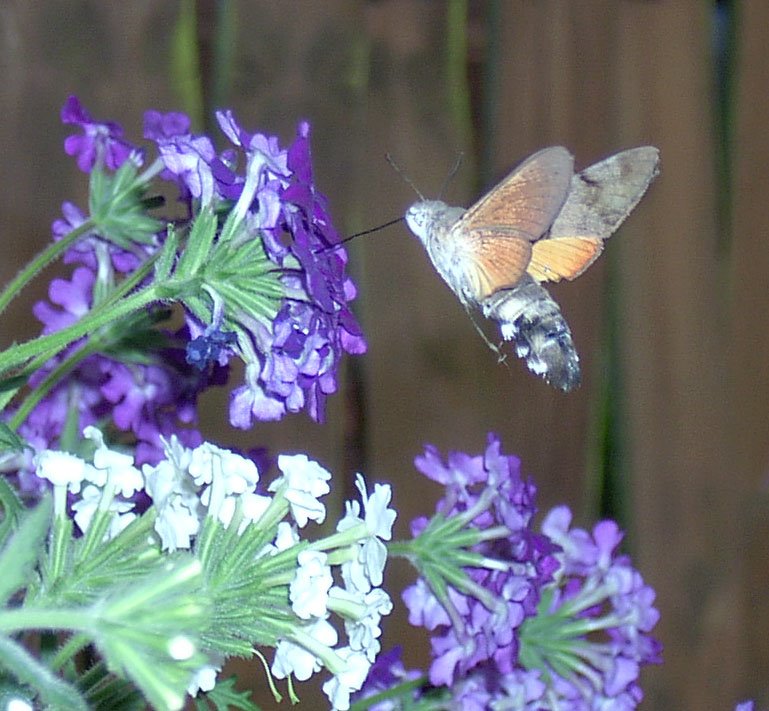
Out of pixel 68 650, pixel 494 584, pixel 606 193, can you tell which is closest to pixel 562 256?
pixel 606 193

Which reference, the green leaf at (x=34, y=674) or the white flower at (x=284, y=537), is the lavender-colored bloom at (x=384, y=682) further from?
the green leaf at (x=34, y=674)

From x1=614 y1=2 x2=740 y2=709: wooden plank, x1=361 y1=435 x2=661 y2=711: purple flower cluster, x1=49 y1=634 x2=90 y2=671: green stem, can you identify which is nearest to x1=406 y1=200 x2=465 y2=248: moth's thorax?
x1=361 y1=435 x2=661 y2=711: purple flower cluster

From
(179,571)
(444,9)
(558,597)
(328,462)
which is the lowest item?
(558,597)

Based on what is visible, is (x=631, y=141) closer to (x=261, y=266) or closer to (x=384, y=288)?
(x=384, y=288)

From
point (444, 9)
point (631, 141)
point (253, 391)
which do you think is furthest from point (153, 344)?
point (631, 141)

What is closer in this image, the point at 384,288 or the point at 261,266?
the point at 261,266

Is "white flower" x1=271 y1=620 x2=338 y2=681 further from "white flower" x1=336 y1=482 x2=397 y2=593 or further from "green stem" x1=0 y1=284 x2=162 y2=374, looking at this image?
"green stem" x1=0 y1=284 x2=162 y2=374

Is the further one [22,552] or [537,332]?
[537,332]

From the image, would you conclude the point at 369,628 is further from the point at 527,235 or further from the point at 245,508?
the point at 527,235
